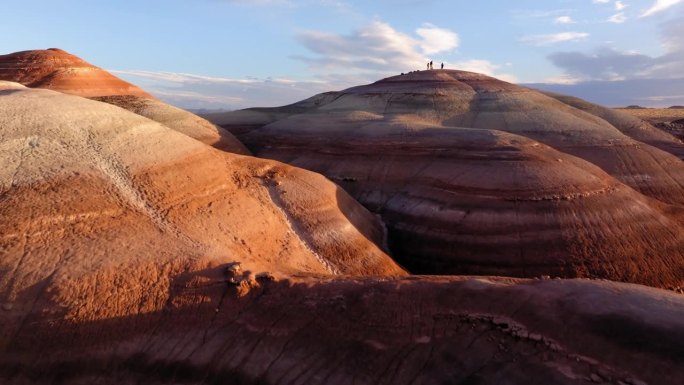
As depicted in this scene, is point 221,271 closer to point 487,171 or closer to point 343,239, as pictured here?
point 343,239

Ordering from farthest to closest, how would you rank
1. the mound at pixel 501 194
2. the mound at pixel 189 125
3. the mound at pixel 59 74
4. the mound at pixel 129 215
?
the mound at pixel 59 74, the mound at pixel 189 125, the mound at pixel 501 194, the mound at pixel 129 215

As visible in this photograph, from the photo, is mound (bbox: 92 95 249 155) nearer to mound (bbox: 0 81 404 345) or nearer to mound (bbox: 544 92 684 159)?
mound (bbox: 0 81 404 345)

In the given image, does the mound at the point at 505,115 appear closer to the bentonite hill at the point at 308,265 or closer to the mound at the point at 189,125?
the bentonite hill at the point at 308,265

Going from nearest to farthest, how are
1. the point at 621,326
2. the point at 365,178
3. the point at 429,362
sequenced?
the point at 621,326 → the point at 429,362 → the point at 365,178

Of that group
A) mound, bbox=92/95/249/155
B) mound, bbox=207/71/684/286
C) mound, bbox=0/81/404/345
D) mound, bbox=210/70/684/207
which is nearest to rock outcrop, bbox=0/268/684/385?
mound, bbox=0/81/404/345

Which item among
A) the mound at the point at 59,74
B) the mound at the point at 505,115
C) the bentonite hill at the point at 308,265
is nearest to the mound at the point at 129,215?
the bentonite hill at the point at 308,265

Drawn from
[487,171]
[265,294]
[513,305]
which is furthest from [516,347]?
[487,171]
